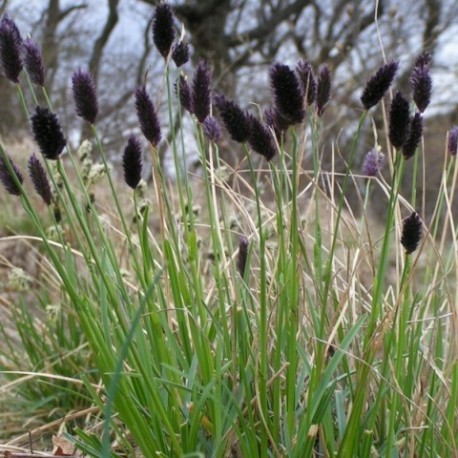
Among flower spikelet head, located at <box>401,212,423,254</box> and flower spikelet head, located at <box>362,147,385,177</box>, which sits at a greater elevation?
flower spikelet head, located at <box>362,147,385,177</box>

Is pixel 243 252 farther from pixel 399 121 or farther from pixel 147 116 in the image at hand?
pixel 399 121

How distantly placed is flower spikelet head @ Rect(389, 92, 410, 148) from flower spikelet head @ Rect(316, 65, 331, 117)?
276mm

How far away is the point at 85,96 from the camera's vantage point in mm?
974

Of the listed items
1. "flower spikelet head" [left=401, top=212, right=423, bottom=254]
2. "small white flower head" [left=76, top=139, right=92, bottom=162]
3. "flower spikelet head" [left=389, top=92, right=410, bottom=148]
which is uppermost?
"small white flower head" [left=76, top=139, right=92, bottom=162]

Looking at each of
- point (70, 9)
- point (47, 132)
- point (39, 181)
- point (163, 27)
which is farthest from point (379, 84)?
point (70, 9)

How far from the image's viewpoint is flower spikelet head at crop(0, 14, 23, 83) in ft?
3.17

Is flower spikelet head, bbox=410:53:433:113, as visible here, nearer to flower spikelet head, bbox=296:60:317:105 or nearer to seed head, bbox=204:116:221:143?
flower spikelet head, bbox=296:60:317:105

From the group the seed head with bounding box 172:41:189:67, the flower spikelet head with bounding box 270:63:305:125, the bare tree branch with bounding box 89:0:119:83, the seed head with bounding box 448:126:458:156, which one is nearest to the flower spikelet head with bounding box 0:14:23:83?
the seed head with bounding box 172:41:189:67

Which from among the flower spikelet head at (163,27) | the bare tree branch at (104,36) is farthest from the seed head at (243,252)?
the bare tree branch at (104,36)

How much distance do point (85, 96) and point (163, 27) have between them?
0.18 metres

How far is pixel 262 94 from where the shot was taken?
354 inches

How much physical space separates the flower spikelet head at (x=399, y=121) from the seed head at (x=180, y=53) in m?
0.47

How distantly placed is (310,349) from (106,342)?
0.43 metres

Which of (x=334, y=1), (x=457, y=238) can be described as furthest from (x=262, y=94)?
(x=457, y=238)
